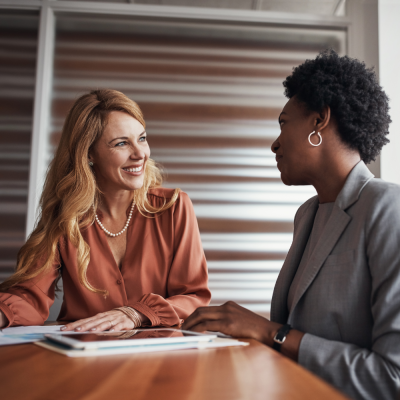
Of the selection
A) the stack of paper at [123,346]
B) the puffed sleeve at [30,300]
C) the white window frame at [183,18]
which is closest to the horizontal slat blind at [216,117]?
the white window frame at [183,18]

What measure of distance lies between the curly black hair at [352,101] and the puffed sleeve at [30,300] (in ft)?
4.28

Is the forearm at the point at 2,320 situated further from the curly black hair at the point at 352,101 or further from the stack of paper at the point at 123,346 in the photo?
the curly black hair at the point at 352,101

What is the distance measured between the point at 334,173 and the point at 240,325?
0.60 meters

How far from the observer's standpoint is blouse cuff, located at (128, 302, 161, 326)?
1.44 m

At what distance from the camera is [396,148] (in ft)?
9.75

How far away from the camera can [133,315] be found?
1400 millimetres

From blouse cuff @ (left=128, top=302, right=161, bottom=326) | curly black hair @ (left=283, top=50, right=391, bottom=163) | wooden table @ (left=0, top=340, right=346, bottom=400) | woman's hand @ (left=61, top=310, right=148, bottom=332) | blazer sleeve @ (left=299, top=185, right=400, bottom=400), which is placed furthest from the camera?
blouse cuff @ (left=128, top=302, right=161, bottom=326)

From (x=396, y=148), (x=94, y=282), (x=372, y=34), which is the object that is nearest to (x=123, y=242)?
(x=94, y=282)

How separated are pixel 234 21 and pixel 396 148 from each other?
1534 mm

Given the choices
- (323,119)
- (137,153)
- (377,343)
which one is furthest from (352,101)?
(137,153)

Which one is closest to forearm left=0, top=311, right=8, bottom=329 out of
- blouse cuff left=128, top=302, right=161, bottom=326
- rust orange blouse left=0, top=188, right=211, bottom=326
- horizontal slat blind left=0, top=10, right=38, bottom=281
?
rust orange blouse left=0, top=188, right=211, bottom=326

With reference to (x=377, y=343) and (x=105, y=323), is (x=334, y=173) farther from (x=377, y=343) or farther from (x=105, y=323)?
(x=105, y=323)

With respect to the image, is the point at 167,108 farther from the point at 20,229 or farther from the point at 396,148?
the point at 396,148

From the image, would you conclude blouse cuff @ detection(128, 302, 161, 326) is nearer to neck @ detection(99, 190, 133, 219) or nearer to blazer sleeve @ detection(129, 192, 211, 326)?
blazer sleeve @ detection(129, 192, 211, 326)
